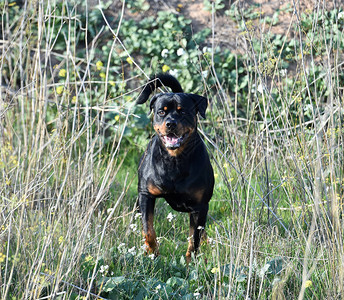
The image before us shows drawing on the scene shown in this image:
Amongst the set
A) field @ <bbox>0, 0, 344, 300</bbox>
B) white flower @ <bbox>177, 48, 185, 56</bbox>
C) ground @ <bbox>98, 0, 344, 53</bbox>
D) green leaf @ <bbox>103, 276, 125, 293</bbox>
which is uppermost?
ground @ <bbox>98, 0, 344, 53</bbox>

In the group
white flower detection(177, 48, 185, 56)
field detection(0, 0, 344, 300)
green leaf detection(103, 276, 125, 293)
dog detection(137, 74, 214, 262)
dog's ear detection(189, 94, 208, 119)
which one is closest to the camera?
field detection(0, 0, 344, 300)

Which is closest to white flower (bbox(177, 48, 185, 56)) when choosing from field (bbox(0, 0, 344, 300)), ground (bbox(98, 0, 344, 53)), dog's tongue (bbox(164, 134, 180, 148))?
field (bbox(0, 0, 344, 300))

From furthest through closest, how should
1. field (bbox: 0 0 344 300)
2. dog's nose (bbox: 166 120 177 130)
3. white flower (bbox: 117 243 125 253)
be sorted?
dog's nose (bbox: 166 120 177 130) < white flower (bbox: 117 243 125 253) < field (bbox: 0 0 344 300)

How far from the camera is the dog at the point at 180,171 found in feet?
12.1

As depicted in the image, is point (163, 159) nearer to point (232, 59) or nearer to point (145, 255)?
point (145, 255)

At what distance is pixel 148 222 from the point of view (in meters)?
3.77

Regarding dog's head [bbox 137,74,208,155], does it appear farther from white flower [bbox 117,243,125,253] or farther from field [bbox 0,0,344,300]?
white flower [bbox 117,243,125,253]

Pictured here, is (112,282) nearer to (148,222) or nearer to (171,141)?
(148,222)

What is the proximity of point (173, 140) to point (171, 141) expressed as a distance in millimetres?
15

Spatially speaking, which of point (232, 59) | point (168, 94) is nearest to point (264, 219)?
point (168, 94)

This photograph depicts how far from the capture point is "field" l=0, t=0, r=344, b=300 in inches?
108

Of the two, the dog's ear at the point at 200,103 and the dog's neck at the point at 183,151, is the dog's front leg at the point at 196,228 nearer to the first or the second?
the dog's neck at the point at 183,151

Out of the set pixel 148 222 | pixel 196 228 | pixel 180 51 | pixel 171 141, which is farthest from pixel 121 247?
pixel 180 51

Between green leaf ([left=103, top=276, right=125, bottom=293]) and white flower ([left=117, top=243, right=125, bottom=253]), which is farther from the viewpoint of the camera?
white flower ([left=117, top=243, right=125, bottom=253])
